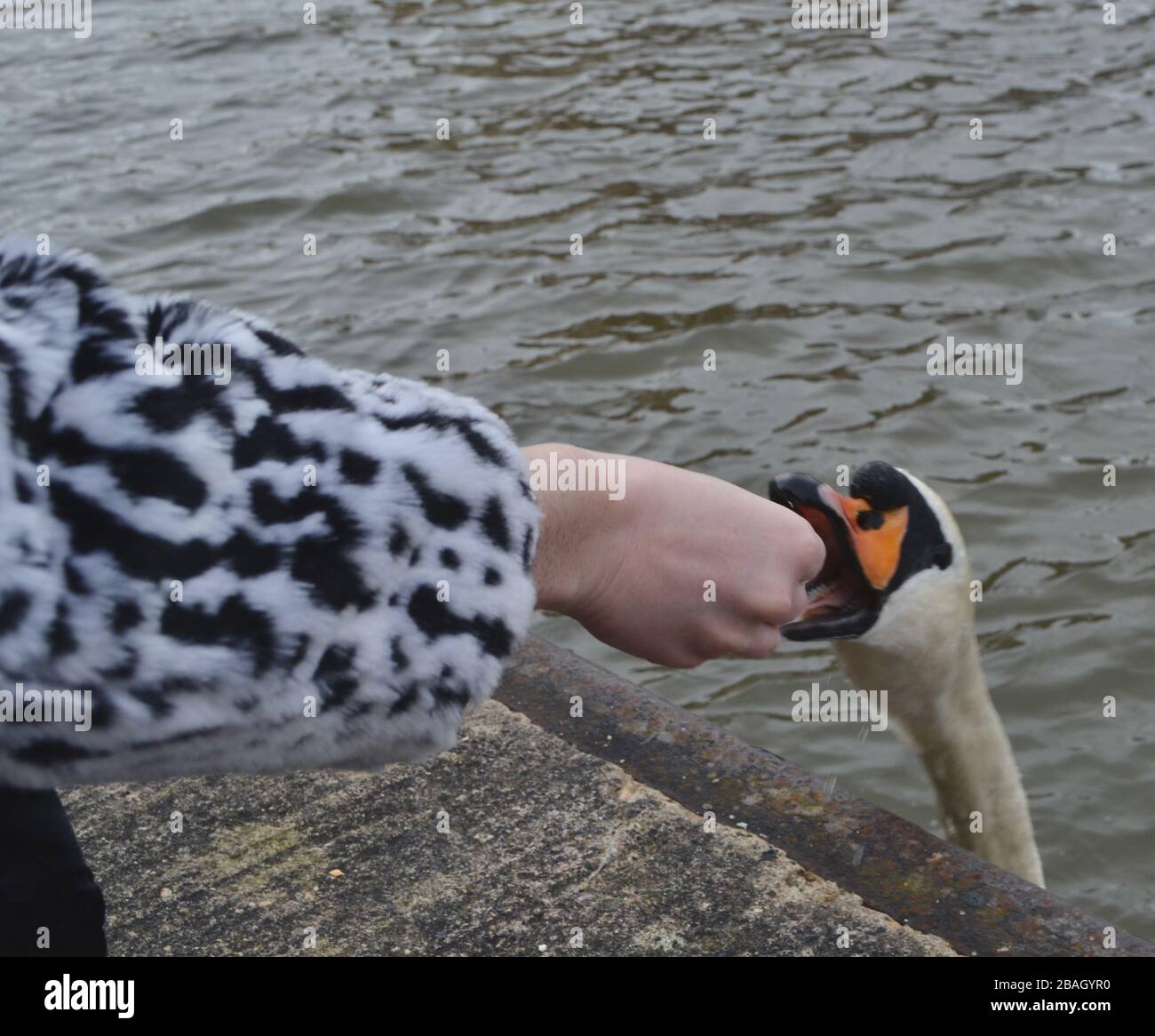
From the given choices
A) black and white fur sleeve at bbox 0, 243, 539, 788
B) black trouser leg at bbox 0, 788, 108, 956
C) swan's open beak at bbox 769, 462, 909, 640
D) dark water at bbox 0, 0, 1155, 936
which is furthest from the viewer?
dark water at bbox 0, 0, 1155, 936

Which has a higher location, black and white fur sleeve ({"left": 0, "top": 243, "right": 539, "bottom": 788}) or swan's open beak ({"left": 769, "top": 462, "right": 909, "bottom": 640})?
black and white fur sleeve ({"left": 0, "top": 243, "right": 539, "bottom": 788})

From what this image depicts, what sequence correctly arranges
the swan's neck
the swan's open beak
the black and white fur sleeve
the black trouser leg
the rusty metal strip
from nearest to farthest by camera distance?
the black and white fur sleeve < the black trouser leg < the swan's open beak < the rusty metal strip < the swan's neck

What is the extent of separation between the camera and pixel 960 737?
3021 mm

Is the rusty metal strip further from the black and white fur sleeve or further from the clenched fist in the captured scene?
the black and white fur sleeve

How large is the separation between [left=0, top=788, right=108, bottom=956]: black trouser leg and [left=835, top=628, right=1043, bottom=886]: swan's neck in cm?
143

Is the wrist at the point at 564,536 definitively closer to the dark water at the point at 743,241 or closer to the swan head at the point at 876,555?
the swan head at the point at 876,555

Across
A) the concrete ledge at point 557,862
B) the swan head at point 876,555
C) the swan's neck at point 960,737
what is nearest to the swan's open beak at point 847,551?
the swan head at point 876,555

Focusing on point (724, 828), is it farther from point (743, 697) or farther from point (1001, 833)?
point (743, 697)

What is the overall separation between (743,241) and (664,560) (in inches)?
233

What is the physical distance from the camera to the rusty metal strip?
2.35 meters

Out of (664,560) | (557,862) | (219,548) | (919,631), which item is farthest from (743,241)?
(219,548)

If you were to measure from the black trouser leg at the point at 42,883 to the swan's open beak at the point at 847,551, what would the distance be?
99 cm

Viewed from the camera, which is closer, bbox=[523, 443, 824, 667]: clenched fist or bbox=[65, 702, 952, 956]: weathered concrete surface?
bbox=[523, 443, 824, 667]: clenched fist

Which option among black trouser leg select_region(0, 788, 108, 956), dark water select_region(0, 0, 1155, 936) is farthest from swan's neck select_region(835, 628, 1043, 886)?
black trouser leg select_region(0, 788, 108, 956)
